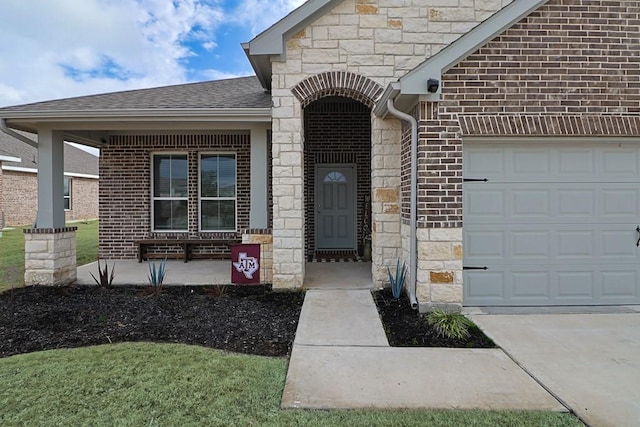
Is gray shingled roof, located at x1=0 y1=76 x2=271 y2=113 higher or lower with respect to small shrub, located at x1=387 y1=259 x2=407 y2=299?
higher

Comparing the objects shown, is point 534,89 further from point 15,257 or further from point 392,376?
point 15,257

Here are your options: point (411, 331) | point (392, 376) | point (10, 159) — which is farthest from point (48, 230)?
point (10, 159)

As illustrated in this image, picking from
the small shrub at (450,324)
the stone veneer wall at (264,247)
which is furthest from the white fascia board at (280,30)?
the small shrub at (450,324)

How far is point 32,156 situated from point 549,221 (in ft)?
79.3

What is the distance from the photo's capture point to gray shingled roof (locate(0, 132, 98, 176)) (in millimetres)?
18692

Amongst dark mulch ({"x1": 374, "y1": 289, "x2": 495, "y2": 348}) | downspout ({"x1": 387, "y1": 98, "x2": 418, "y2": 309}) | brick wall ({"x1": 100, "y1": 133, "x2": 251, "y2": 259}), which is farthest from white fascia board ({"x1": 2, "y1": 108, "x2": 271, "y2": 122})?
dark mulch ({"x1": 374, "y1": 289, "x2": 495, "y2": 348})

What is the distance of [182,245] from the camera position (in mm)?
9406

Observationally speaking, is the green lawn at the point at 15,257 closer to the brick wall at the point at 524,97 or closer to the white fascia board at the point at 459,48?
the brick wall at the point at 524,97

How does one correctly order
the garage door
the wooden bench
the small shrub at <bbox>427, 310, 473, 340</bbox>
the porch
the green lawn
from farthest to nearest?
the wooden bench → the green lawn → the porch → the garage door → the small shrub at <bbox>427, 310, 473, 340</bbox>

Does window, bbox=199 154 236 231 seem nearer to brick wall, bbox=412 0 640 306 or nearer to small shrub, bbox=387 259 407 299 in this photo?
small shrub, bbox=387 259 407 299

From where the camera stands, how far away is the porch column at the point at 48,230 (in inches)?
267

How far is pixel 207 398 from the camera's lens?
9.91 ft

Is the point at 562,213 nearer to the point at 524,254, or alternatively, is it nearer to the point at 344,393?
the point at 524,254

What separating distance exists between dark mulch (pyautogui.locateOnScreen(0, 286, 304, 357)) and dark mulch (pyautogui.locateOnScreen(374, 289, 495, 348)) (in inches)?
Answer: 47.2
